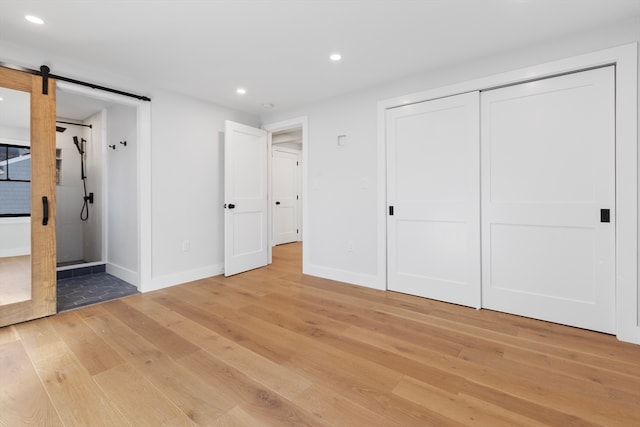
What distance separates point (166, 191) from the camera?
3.62 meters

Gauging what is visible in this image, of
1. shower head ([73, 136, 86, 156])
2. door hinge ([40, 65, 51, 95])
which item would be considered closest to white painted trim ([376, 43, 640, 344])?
door hinge ([40, 65, 51, 95])

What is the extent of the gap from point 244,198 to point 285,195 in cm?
282

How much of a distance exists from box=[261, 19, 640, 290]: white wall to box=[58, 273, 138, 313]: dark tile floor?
7.59ft

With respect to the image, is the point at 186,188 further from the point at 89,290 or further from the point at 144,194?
the point at 89,290

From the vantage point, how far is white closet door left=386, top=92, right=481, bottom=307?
2914mm

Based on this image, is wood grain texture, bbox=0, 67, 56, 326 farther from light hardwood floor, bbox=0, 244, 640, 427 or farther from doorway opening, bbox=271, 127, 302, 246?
doorway opening, bbox=271, 127, 302, 246

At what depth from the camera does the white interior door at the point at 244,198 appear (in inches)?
160

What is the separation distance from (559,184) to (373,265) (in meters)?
1.96

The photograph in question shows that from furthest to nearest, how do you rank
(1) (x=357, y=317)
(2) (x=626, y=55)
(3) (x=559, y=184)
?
(1) (x=357, y=317) < (3) (x=559, y=184) < (2) (x=626, y=55)

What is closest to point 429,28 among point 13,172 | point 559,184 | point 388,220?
point 559,184

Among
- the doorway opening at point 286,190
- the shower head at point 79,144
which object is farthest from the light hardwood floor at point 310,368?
the doorway opening at point 286,190

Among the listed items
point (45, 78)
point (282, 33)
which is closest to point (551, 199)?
point (282, 33)

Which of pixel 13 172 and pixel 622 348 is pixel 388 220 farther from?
pixel 13 172

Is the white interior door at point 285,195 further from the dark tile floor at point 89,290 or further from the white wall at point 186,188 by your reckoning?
the dark tile floor at point 89,290
